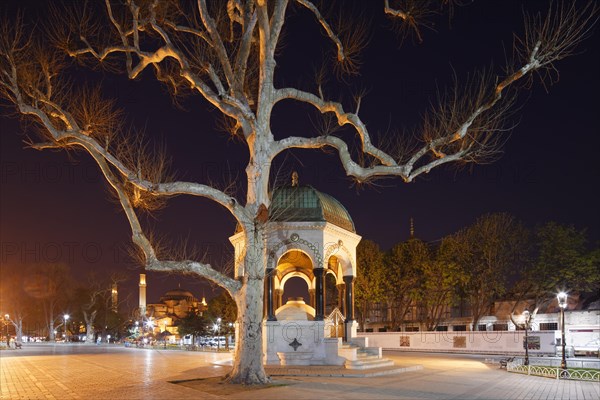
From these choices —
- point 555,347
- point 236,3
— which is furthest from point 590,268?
point 236,3

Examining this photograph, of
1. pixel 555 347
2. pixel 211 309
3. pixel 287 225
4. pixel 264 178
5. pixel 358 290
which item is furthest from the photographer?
pixel 211 309

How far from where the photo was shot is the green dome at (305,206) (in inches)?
755

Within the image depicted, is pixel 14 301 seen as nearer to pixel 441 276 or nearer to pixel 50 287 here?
pixel 50 287

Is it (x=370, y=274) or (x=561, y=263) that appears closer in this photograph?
(x=561, y=263)

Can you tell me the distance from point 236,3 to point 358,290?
98.3 ft

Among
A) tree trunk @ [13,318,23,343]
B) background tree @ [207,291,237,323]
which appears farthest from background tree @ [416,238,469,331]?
tree trunk @ [13,318,23,343]

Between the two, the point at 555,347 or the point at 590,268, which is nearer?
the point at 555,347

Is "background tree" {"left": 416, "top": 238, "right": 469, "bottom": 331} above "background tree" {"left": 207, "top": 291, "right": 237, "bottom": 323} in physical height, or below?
above

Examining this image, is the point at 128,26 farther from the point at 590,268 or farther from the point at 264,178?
the point at 590,268

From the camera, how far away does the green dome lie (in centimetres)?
1919

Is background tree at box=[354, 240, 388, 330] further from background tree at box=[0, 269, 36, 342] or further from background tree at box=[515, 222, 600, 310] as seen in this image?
background tree at box=[0, 269, 36, 342]

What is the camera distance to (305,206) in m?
19.6

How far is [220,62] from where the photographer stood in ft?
46.8

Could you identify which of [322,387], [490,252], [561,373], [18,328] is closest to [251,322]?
[322,387]
